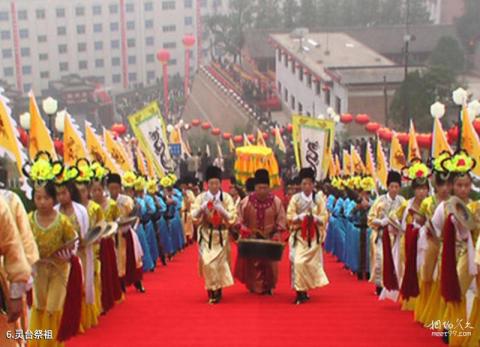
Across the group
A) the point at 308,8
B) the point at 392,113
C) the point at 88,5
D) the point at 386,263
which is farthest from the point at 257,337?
the point at 88,5

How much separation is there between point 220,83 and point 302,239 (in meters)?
36.0

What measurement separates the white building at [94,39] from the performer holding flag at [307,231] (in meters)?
45.3

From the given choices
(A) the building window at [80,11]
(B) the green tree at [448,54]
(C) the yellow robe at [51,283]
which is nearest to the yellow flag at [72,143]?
(C) the yellow robe at [51,283]

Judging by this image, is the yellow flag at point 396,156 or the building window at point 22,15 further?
the building window at point 22,15

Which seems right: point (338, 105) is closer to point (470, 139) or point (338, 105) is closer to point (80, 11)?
point (470, 139)

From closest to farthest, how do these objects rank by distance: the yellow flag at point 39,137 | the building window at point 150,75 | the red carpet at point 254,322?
the red carpet at point 254,322 → the yellow flag at point 39,137 → the building window at point 150,75

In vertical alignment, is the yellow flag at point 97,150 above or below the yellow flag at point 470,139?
below

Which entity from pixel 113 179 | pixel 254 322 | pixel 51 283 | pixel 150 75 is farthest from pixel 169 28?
pixel 51 283

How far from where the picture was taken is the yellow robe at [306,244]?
827cm

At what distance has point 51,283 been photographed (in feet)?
19.5

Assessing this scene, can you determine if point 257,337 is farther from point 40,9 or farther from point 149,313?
point 40,9

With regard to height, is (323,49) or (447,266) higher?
(447,266)

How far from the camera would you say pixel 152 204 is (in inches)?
430

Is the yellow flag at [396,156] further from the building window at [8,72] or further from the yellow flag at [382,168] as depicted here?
the building window at [8,72]
